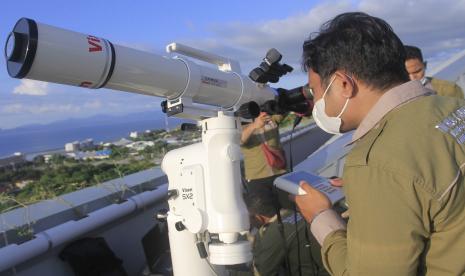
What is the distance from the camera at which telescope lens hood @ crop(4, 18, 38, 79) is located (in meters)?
1.44

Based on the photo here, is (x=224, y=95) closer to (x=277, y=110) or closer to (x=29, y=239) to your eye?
(x=277, y=110)

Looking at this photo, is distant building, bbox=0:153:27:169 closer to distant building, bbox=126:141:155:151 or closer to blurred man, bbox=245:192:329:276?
distant building, bbox=126:141:155:151

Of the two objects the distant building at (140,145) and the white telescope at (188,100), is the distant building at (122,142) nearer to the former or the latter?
the distant building at (140,145)

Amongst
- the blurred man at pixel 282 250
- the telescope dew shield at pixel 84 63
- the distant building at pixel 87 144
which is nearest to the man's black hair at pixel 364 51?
the telescope dew shield at pixel 84 63

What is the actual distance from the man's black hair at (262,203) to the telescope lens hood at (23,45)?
1126mm

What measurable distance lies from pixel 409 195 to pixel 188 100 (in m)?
1.07

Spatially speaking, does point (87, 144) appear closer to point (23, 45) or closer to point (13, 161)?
point (13, 161)

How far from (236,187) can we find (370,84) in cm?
70

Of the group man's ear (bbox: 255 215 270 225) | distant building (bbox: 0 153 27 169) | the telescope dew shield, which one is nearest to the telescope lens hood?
the telescope dew shield

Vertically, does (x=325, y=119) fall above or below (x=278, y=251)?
above

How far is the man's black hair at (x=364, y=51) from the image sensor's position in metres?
1.48

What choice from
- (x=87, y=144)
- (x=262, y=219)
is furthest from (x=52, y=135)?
(x=262, y=219)

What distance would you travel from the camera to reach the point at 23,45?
146 centimetres

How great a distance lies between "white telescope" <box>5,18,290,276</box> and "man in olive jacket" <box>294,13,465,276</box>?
497 mm
